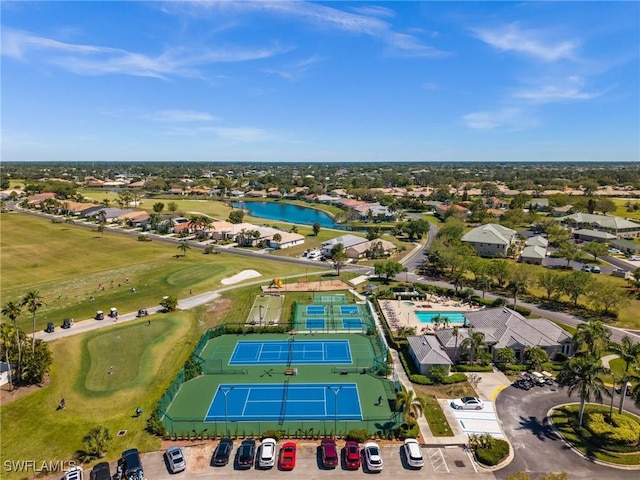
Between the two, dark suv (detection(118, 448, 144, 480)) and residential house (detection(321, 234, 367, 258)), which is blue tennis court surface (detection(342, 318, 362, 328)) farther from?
residential house (detection(321, 234, 367, 258))

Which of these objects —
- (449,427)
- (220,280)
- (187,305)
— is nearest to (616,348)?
(449,427)

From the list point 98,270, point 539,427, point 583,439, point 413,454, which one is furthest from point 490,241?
point 98,270

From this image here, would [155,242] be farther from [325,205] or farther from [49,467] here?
[325,205]

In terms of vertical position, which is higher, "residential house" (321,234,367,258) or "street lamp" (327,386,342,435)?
"residential house" (321,234,367,258)

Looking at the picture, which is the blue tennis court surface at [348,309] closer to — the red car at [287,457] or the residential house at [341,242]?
the red car at [287,457]

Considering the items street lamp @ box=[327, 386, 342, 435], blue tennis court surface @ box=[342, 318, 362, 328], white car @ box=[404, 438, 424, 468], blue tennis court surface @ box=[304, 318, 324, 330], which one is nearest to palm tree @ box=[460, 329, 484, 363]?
street lamp @ box=[327, 386, 342, 435]

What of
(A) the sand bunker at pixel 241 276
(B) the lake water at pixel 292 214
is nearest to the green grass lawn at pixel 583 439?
(A) the sand bunker at pixel 241 276
